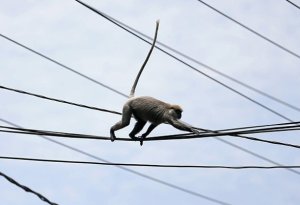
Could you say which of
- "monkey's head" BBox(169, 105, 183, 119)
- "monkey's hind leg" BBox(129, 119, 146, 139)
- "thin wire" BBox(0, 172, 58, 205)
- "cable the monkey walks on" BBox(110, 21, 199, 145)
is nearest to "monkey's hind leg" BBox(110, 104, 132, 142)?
"cable the monkey walks on" BBox(110, 21, 199, 145)

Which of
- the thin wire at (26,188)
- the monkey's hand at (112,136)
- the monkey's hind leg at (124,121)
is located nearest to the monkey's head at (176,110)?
the monkey's hind leg at (124,121)

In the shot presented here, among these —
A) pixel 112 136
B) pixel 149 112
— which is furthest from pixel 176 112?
pixel 112 136

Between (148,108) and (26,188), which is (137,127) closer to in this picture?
(148,108)

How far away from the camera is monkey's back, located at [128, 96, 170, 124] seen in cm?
1034

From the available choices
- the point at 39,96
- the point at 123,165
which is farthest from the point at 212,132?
the point at 39,96

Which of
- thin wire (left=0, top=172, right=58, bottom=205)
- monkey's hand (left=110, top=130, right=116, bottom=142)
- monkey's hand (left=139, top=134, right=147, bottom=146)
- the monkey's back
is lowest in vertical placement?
thin wire (left=0, top=172, right=58, bottom=205)

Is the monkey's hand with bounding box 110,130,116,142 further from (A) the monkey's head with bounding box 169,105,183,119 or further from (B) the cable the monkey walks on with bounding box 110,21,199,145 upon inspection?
(A) the monkey's head with bounding box 169,105,183,119

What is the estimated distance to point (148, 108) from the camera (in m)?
10.4

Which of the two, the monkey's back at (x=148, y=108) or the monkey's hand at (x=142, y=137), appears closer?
the monkey's hand at (x=142, y=137)

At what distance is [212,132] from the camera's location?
8531 mm

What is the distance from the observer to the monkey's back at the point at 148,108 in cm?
1034

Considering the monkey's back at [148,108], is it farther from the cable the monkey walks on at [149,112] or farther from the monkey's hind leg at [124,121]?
the monkey's hind leg at [124,121]

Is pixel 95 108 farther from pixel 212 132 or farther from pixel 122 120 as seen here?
pixel 212 132

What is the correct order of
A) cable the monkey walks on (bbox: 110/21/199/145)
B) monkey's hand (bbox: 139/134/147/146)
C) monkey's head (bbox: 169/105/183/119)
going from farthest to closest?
monkey's head (bbox: 169/105/183/119)
cable the monkey walks on (bbox: 110/21/199/145)
monkey's hand (bbox: 139/134/147/146)
